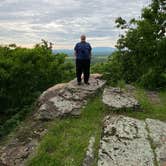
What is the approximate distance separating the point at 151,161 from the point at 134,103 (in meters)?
4.84

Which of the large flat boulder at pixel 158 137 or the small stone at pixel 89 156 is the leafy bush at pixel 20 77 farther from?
the small stone at pixel 89 156

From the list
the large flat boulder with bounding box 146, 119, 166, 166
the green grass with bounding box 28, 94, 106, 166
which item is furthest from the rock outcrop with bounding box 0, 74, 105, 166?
the large flat boulder with bounding box 146, 119, 166, 166

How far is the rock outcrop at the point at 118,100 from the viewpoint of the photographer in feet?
47.7

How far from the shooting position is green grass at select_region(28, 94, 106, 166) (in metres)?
10.6

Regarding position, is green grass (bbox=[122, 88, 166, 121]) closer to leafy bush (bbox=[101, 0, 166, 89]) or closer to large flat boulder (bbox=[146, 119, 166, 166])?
large flat boulder (bbox=[146, 119, 166, 166])

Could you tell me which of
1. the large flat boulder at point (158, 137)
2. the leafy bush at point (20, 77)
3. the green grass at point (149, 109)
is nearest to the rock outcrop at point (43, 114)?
the green grass at point (149, 109)

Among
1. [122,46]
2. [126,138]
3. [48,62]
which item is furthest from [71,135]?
[48,62]

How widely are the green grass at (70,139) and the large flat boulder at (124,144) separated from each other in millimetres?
310

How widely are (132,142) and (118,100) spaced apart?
3.96 m

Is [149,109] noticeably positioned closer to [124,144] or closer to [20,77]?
[124,144]

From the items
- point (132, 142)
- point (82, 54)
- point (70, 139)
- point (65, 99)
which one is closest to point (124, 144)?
point (132, 142)

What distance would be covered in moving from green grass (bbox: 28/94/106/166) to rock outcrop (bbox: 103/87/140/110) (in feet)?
1.71

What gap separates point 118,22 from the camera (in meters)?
29.0

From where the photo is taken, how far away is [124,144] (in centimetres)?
1123
